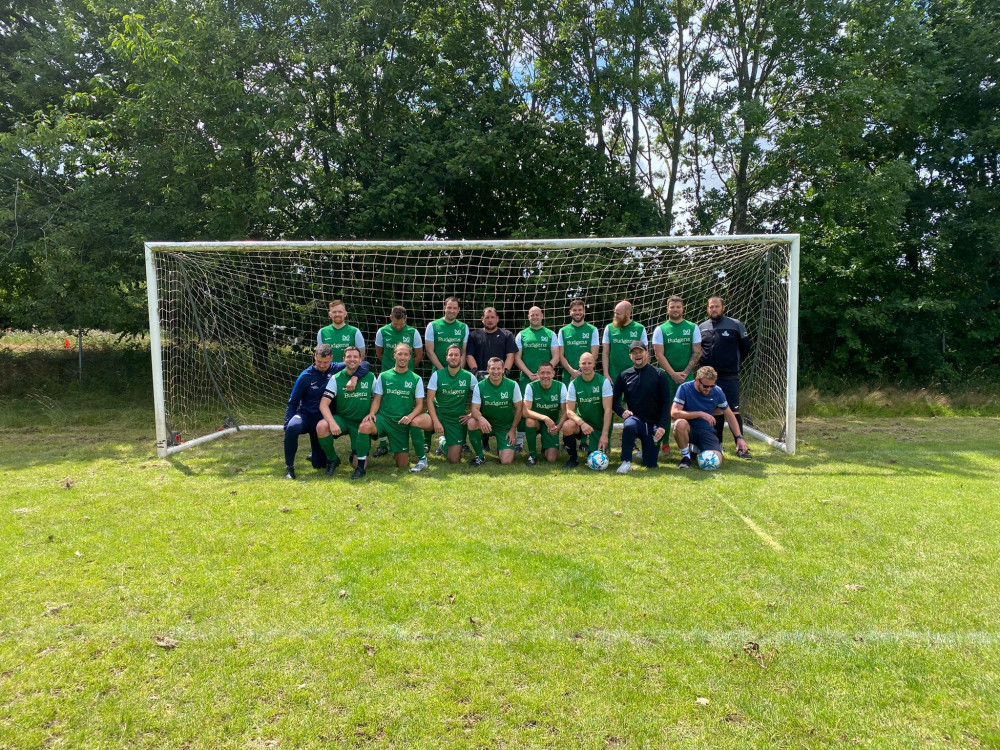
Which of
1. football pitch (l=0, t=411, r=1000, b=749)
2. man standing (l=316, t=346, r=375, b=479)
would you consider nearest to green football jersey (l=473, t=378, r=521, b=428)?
football pitch (l=0, t=411, r=1000, b=749)

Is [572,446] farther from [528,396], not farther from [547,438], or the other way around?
[528,396]

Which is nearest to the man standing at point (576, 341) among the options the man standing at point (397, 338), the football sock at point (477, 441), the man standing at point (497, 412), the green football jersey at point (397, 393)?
the man standing at point (497, 412)

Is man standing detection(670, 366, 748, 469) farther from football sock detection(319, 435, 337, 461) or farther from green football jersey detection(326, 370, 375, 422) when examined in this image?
football sock detection(319, 435, 337, 461)

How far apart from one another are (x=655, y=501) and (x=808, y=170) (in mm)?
9875

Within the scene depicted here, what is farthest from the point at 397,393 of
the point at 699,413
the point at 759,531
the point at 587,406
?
the point at 759,531

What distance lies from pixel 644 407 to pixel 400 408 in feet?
8.64

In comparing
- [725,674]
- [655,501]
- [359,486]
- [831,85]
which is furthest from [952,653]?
[831,85]

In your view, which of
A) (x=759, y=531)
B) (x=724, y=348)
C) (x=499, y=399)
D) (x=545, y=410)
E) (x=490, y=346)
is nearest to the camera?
(x=759, y=531)

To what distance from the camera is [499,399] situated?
6.48 metres

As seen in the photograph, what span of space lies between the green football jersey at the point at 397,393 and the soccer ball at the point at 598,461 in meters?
1.93

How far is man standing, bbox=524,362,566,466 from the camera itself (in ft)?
21.3

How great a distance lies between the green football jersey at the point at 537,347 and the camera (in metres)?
7.16

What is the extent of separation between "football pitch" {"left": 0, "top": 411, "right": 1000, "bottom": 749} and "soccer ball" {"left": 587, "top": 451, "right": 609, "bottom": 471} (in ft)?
1.71

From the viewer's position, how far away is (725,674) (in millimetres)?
2609
